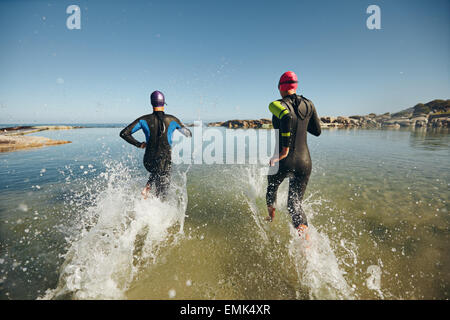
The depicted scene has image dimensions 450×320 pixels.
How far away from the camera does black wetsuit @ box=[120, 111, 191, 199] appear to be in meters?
4.22

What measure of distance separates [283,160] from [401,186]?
651cm

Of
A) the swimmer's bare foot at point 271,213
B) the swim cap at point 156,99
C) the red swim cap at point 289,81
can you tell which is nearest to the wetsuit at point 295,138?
the red swim cap at point 289,81

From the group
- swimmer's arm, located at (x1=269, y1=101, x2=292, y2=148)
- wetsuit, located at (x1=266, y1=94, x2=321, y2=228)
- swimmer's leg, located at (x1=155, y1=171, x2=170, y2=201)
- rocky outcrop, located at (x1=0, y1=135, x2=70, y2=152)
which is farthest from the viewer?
rocky outcrop, located at (x1=0, y1=135, x2=70, y2=152)

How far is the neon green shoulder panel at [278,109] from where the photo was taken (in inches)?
120

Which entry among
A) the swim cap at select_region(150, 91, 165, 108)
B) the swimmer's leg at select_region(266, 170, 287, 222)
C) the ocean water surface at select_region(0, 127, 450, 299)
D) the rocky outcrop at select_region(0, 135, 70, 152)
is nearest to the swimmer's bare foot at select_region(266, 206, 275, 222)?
the swimmer's leg at select_region(266, 170, 287, 222)

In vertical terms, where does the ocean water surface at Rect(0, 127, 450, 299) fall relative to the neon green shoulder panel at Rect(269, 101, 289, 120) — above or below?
below

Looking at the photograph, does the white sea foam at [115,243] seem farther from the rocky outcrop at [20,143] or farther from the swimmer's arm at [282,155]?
the rocky outcrop at [20,143]

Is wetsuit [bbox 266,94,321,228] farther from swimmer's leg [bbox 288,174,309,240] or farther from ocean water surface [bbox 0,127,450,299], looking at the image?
ocean water surface [bbox 0,127,450,299]

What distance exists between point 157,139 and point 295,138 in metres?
3.13

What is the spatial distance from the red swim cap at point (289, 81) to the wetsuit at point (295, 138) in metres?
0.17

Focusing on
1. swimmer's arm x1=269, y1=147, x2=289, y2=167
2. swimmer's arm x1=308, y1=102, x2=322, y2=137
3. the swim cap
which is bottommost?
swimmer's arm x1=269, y1=147, x2=289, y2=167
